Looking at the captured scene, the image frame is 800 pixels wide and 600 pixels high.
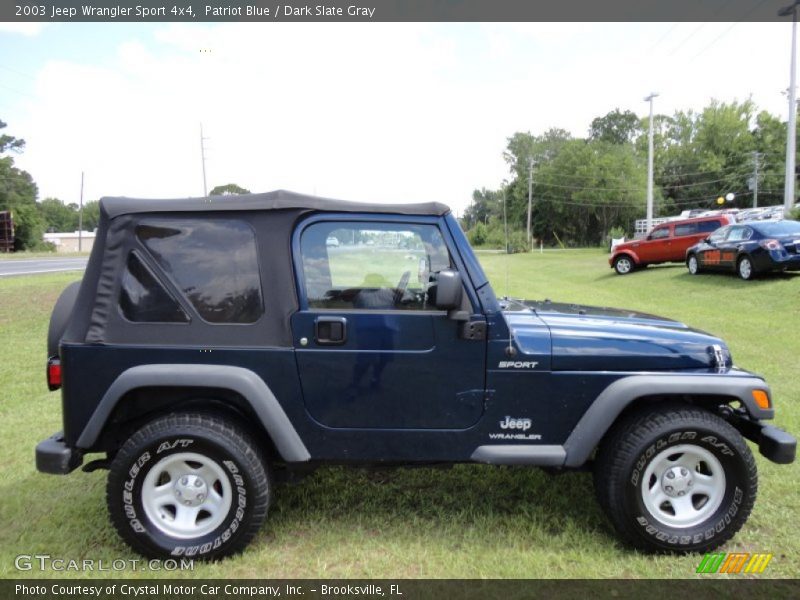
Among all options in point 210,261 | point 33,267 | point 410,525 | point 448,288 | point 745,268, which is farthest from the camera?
point 33,267

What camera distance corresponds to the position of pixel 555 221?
78.4 metres

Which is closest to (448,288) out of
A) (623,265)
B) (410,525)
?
(410,525)

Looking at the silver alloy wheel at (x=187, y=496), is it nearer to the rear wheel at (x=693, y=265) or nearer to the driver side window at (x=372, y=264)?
the driver side window at (x=372, y=264)

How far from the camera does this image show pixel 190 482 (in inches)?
115

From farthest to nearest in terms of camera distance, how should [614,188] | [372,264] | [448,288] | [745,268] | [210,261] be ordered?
[614,188]
[745,268]
[372,264]
[210,261]
[448,288]

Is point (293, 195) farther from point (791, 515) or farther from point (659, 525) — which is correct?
point (791, 515)

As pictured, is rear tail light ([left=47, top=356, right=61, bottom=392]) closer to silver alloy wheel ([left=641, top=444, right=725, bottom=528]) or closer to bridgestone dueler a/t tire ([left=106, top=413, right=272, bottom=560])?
bridgestone dueler a/t tire ([left=106, top=413, right=272, bottom=560])

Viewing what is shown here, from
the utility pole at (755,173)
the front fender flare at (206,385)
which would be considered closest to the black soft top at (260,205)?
the front fender flare at (206,385)

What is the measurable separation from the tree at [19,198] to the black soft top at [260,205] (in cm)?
5778

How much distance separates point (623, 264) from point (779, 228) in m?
6.77

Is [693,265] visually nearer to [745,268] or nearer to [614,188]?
[745,268]

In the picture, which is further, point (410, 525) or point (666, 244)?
point (666, 244)
